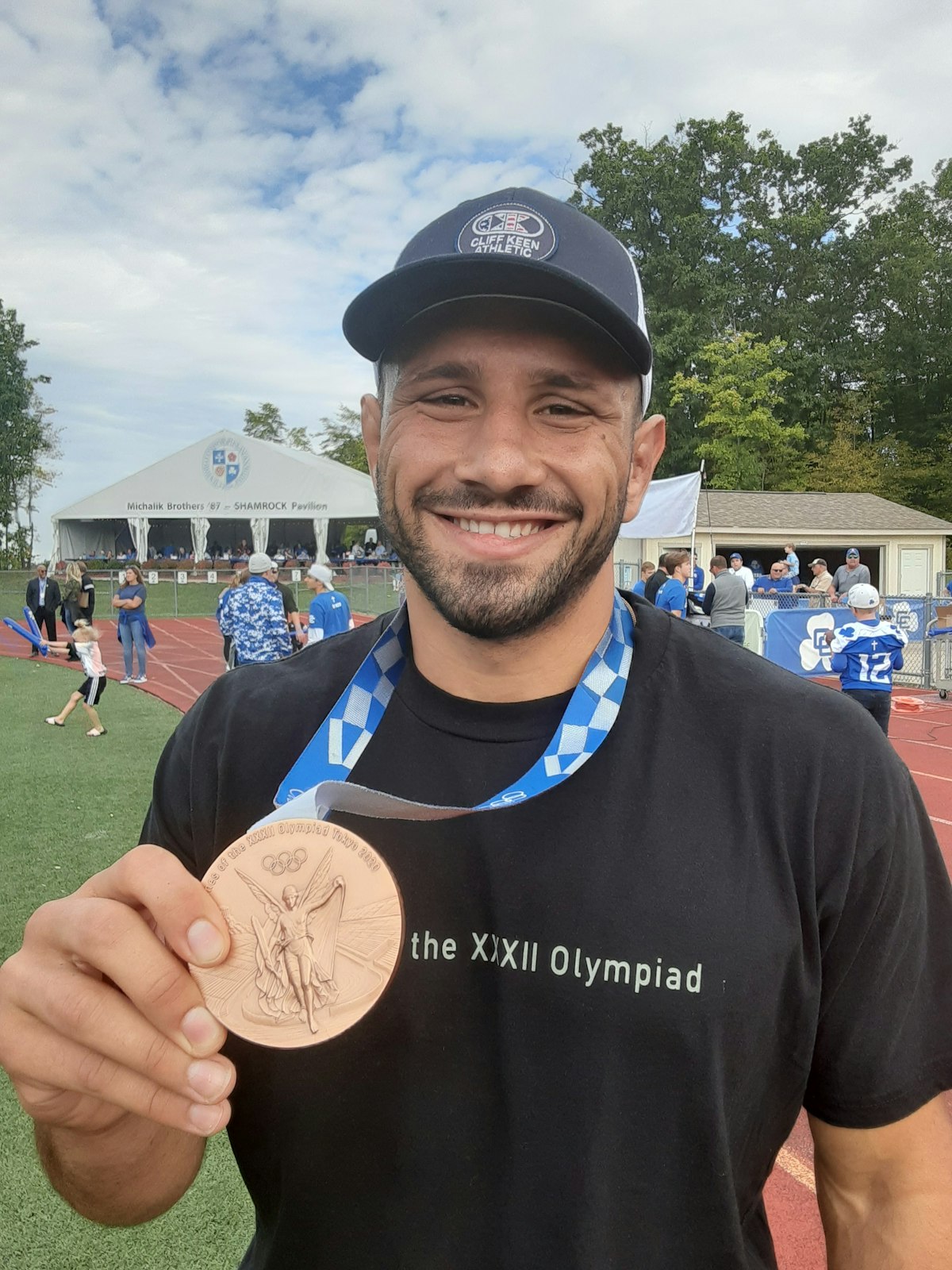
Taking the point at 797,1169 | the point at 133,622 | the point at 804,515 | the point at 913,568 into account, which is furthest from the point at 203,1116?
the point at 913,568

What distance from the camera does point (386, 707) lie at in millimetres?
1512

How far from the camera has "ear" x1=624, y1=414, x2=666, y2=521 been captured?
1.61m

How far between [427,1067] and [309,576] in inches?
397

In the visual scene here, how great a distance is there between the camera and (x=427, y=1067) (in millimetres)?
1264

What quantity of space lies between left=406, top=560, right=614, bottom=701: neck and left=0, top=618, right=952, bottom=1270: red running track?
5.09 feet

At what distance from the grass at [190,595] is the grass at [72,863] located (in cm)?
1092

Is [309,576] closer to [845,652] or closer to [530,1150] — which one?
[845,652]

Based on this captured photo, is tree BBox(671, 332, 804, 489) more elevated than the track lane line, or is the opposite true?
tree BBox(671, 332, 804, 489)

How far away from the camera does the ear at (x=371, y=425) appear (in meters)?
1.64

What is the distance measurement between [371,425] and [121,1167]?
134 cm

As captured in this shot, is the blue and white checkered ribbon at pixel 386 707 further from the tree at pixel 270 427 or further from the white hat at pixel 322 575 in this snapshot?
the tree at pixel 270 427

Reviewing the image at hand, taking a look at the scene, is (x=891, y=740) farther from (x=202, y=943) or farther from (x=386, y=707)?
(x=202, y=943)

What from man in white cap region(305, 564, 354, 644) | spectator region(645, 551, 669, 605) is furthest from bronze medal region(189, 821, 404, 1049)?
spectator region(645, 551, 669, 605)

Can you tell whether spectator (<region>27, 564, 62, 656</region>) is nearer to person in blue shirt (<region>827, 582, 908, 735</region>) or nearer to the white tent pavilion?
person in blue shirt (<region>827, 582, 908, 735</region>)
